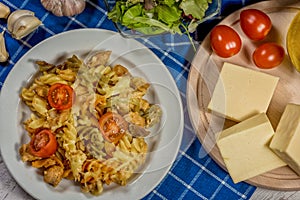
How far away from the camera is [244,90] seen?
2166 mm

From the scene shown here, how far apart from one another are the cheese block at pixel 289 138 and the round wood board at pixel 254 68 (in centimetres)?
6

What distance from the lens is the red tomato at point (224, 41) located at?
212cm

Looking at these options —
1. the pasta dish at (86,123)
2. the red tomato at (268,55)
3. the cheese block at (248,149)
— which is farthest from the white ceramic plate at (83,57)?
the red tomato at (268,55)

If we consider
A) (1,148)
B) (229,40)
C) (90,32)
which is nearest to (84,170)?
(1,148)

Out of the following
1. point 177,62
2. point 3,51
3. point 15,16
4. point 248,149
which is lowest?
point 248,149

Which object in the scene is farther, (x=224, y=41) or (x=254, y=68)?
(x=254, y=68)

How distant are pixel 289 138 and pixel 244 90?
0.76 feet

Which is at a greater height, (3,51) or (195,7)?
(195,7)

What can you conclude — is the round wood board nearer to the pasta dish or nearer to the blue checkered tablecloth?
the blue checkered tablecloth

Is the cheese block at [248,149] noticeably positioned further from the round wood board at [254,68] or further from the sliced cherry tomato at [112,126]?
the sliced cherry tomato at [112,126]

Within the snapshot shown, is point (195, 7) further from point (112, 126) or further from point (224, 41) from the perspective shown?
point (112, 126)

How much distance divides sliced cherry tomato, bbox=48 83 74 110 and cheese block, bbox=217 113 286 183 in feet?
1.79

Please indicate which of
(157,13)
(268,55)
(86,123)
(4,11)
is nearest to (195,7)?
(157,13)

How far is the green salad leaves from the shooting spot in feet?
6.88
